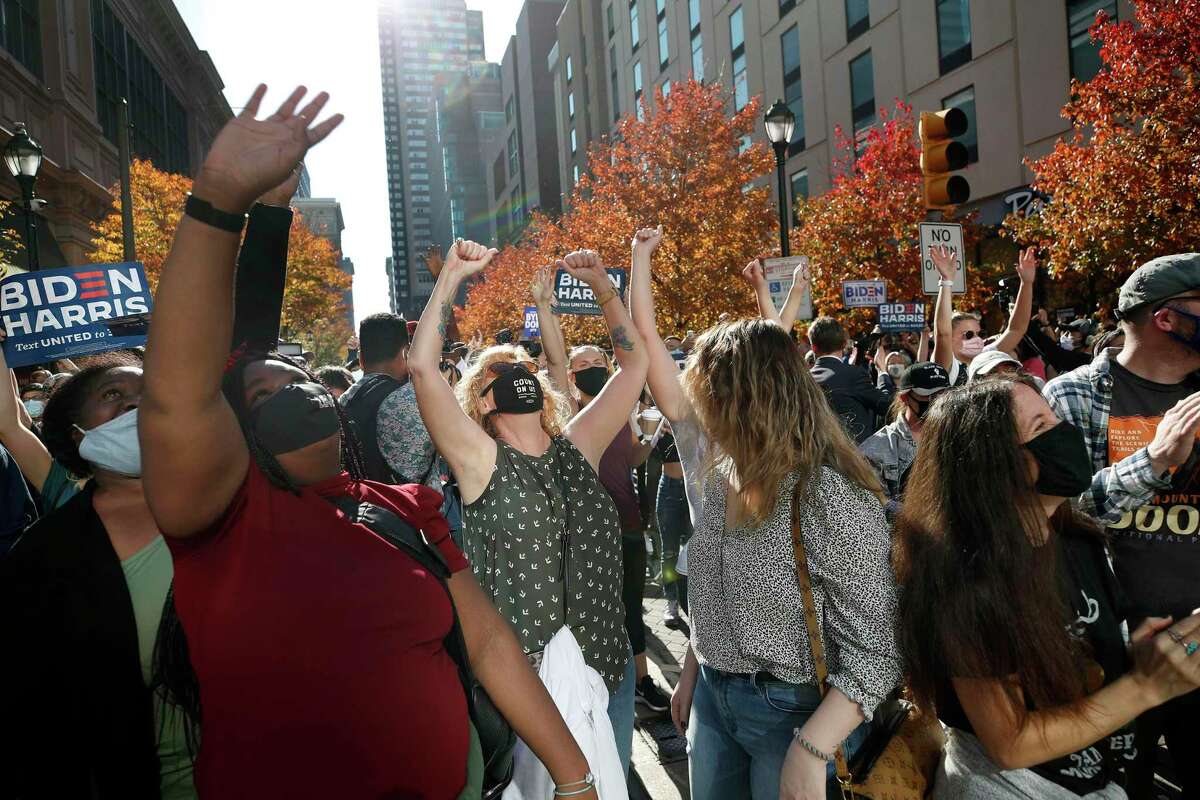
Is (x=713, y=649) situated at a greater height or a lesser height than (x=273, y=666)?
lesser

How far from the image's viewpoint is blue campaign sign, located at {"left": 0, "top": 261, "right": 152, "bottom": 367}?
5.39 metres

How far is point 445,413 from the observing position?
267 centimetres

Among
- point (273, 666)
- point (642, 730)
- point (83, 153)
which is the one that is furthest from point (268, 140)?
point (83, 153)

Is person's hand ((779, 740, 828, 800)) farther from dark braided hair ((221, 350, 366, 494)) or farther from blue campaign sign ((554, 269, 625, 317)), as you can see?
blue campaign sign ((554, 269, 625, 317))

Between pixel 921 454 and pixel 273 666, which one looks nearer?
pixel 273 666

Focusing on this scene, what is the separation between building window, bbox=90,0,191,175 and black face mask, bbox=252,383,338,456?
1114 inches

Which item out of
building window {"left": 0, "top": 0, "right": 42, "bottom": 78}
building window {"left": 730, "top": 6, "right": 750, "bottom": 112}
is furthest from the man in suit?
building window {"left": 730, "top": 6, "right": 750, "bottom": 112}

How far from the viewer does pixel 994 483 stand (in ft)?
6.97

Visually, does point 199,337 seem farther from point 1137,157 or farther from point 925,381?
point 1137,157

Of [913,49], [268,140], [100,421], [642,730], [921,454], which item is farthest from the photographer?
[913,49]

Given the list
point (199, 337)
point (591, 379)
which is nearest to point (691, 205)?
point (591, 379)

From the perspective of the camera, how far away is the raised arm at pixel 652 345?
3082 millimetres

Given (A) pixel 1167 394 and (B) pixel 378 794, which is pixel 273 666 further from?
(A) pixel 1167 394

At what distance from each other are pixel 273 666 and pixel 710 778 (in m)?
1.58
